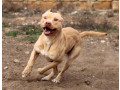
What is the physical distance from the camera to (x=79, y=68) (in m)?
6.50

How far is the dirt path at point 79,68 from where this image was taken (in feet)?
17.1

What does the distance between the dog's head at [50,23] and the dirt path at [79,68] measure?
1.14 metres

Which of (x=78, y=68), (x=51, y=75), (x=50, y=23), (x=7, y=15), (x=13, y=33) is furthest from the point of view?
(x=7, y=15)

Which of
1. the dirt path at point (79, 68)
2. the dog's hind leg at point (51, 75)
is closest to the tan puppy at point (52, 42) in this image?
the dog's hind leg at point (51, 75)

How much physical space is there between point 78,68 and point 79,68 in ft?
0.08

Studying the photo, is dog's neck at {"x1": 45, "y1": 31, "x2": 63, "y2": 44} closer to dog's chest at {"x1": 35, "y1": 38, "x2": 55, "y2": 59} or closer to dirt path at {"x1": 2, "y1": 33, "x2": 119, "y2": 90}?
dog's chest at {"x1": 35, "y1": 38, "x2": 55, "y2": 59}

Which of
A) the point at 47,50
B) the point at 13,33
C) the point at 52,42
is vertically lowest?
the point at 13,33

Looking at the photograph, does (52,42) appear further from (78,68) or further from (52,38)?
(78,68)

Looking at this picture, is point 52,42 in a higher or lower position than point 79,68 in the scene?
higher

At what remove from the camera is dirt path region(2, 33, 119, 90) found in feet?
17.1

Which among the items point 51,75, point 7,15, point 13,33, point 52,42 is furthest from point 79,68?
point 7,15

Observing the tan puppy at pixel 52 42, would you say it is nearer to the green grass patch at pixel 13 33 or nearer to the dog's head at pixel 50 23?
the dog's head at pixel 50 23

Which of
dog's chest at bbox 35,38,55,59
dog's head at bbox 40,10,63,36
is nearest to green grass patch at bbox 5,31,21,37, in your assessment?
dog's chest at bbox 35,38,55,59

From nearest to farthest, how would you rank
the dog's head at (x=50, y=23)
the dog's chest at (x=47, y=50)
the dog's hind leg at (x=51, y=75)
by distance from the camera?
the dog's head at (x=50, y=23) < the dog's chest at (x=47, y=50) < the dog's hind leg at (x=51, y=75)
